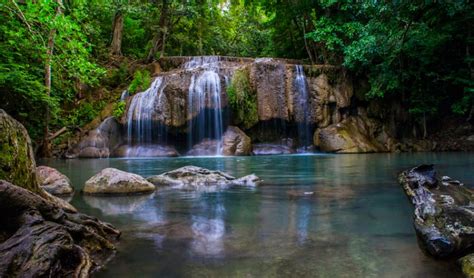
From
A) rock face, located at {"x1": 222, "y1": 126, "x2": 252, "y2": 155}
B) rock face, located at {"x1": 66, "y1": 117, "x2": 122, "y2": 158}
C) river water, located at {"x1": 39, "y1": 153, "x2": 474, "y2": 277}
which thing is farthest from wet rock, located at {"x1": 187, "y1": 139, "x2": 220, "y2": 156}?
river water, located at {"x1": 39, "y1": 153, "x2": 474, "y2": 277}

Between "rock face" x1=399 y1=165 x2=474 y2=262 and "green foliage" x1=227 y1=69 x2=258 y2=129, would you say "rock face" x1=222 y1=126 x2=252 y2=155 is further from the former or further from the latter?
"rock face" x1=399 y1=165 x2=474 y2=262

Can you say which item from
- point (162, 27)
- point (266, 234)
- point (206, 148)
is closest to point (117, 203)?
point (266, 234)

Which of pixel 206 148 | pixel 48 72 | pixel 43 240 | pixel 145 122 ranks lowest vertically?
pixel 43 240

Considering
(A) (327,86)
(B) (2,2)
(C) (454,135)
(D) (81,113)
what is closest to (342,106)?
(A) (327,86)

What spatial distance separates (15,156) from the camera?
3391 mm

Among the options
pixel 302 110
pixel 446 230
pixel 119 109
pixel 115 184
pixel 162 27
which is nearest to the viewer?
pixel 446 230

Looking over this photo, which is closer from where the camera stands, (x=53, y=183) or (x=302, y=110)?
(x=53, y=183)

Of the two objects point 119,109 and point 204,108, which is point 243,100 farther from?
point 119,109

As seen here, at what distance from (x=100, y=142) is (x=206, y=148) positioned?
5.00 m

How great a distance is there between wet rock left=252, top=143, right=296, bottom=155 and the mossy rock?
1538cm

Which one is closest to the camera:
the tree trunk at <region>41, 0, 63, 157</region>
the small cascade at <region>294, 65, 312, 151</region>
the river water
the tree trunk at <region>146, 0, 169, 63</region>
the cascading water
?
the river water

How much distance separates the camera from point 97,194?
620 centimetres

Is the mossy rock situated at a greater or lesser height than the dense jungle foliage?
lesser

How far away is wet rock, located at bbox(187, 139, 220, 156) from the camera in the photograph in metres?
18.3
